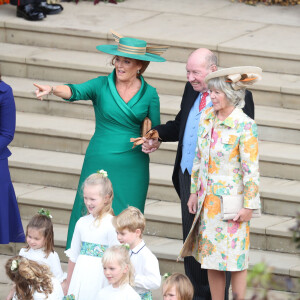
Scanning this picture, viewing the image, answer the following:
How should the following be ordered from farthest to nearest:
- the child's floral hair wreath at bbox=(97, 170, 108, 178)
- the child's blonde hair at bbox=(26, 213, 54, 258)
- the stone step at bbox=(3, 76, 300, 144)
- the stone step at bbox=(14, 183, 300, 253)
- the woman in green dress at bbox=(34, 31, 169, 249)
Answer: the stone step at bbox=(3, 76, 300, 144) < the stone step at bbox=(14, 183, 300, 253) < the woman in green dress at bbox=(34, 31, 169, 249) < the child's blonde hair at bbox=(26, 213, 54, 258) < the child's floral hair wreath at bbox=(97, 170, 108, 178)

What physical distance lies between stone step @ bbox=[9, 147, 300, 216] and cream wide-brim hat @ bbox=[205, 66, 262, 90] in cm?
192

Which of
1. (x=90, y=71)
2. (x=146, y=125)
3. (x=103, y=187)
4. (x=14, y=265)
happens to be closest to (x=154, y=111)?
(x=146, y=125)

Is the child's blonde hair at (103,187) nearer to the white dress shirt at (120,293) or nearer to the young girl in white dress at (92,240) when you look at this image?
the young girl in white dress at (92,240)

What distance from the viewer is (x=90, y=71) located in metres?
7.79

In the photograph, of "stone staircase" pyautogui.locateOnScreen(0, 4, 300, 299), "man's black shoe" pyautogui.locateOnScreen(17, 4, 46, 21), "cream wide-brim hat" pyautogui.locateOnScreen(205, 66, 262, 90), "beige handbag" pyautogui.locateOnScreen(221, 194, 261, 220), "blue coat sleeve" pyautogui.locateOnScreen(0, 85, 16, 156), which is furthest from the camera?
"man's black shoe" pyautogui.locateOnScreen(17, 4, 46, 21)

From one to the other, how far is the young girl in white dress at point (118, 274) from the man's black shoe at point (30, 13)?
14.9 feet

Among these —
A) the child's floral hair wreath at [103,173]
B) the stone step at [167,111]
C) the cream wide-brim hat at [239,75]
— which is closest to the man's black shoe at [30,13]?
the stone step at [167,111]

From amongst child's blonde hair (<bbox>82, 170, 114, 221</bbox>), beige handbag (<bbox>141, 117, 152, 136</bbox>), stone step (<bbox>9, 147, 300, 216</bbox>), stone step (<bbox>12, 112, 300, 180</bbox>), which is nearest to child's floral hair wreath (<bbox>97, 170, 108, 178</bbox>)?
child's blonde hair (<bbox>82, 170, 114, 221</bbox>)

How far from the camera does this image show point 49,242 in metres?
5.27

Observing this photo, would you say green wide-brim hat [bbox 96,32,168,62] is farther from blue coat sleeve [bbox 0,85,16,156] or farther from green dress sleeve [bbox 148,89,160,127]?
blue coat sleeve [bbox 0,85,16,156]

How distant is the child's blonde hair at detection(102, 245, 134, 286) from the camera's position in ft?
14.4

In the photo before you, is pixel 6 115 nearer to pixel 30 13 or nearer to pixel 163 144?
pixel 163 144

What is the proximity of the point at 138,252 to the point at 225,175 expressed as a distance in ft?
2.16

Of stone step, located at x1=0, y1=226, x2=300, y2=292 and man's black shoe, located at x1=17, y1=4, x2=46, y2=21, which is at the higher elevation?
man's black shoe, located at x1=17, y1=4, x2=46, y2=21
